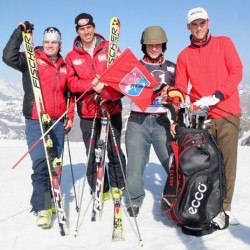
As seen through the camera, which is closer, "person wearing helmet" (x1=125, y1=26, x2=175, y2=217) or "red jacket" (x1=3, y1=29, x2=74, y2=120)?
"red jacket" (x1=3, y1=29, x2=74, y2=120)

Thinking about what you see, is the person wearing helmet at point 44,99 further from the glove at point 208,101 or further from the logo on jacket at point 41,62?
the glove at point 208,101

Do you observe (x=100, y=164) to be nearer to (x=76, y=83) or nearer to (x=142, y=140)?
(x=142, y=140)

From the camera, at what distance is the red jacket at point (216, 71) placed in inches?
185

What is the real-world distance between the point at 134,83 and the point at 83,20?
1.35m

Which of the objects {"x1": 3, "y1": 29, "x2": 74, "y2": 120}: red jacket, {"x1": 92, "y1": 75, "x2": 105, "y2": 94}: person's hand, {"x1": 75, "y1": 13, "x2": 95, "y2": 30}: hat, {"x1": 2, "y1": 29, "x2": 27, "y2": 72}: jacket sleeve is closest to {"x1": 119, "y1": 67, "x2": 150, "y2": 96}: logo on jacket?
{"x1": 92, "y1": 75, "x2": 105, "y2": 94}: person's hand

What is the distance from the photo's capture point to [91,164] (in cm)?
636

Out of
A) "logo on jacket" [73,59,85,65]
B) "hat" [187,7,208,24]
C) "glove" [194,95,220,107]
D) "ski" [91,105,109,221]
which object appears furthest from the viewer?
"logo on jacket" [73,59,85,65]

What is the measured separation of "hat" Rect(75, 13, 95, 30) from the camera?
536 cm

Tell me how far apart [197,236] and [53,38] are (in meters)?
3.65

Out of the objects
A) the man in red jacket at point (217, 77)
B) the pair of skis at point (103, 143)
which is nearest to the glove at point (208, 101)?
the man in red jacket at point (217, 77)

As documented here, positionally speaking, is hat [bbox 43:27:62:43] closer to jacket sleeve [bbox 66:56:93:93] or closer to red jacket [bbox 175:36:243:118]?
jacket sleeve [bbox 66:56:93:93]

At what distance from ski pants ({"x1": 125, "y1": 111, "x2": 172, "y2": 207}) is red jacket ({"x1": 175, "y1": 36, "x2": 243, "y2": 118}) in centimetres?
80

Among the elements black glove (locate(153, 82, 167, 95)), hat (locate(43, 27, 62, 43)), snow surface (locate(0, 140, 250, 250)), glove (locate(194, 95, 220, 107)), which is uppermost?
hat (locate(43, 27, 62, 43))

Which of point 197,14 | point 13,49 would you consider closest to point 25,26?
A: point 13,49
